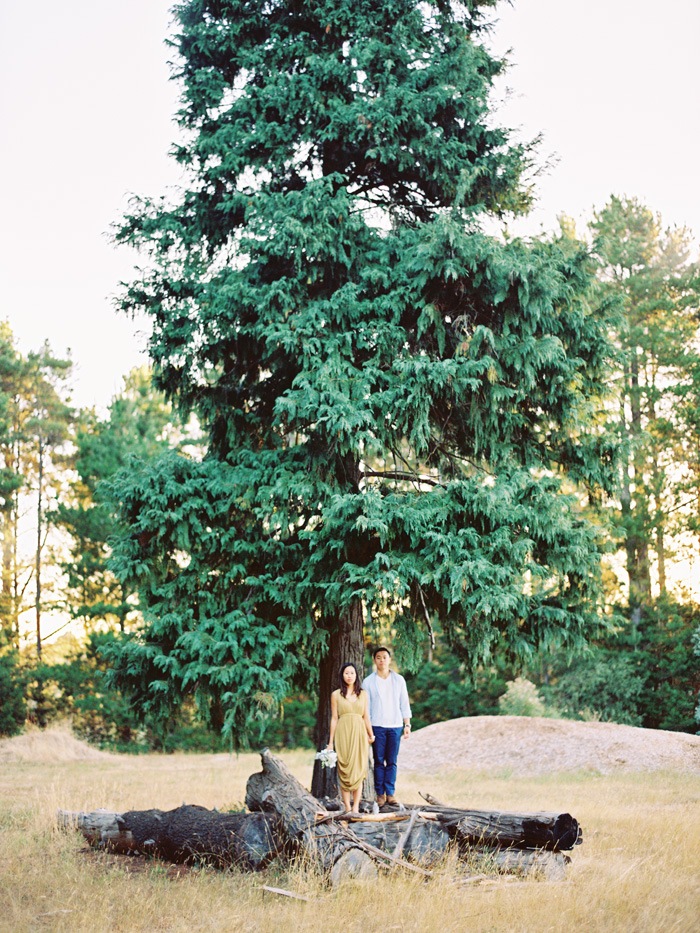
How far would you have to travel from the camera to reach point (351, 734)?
8.33 m

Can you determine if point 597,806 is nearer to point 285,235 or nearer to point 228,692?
point 228,692

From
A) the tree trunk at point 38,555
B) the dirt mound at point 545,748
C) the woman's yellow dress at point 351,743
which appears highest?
the tree trunk at point 38,555

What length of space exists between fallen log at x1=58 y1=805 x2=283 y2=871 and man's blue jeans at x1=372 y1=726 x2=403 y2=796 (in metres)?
1.64

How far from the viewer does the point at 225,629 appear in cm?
913

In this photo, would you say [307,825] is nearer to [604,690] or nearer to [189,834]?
[189,834]

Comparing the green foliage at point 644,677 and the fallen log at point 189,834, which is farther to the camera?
the green foliage at point 644,677

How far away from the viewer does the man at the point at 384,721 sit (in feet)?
28.4

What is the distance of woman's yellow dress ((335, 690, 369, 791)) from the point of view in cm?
823

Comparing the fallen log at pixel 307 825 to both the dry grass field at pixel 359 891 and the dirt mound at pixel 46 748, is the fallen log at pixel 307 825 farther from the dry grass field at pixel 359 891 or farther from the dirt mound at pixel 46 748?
the dirt mound at pixel 46 748

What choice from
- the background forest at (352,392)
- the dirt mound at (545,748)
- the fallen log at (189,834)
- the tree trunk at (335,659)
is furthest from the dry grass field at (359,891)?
the dirt mound at (545,748)

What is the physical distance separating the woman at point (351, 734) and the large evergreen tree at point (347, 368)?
2.62 feet

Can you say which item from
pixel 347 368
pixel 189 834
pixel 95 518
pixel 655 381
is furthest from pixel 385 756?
pixel 655 381

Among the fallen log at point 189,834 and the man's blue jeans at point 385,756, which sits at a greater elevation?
the man's blue jeans at point 385,756

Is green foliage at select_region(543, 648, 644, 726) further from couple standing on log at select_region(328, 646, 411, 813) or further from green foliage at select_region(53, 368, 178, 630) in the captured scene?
couple standing on log at select_region(328, 646, 411, 813)
